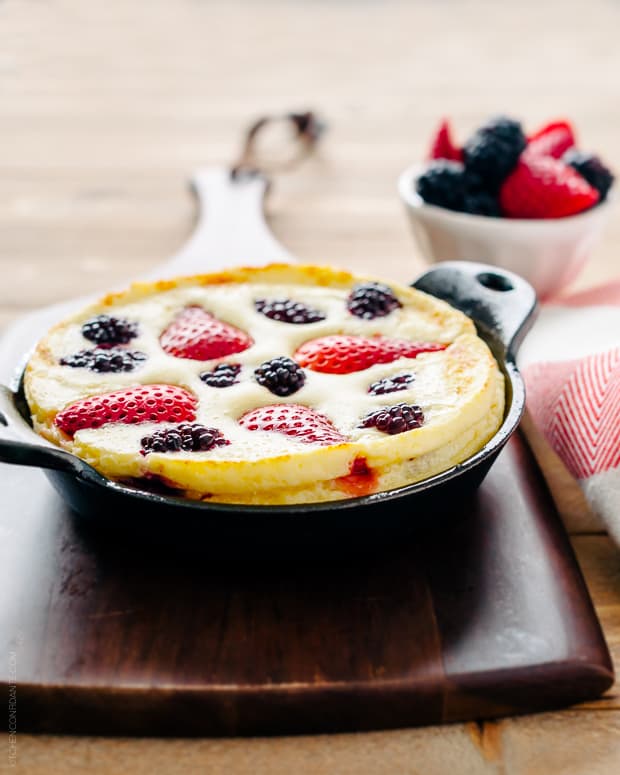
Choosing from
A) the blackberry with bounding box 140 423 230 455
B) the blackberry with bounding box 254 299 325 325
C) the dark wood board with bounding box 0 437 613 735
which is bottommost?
the dark wood board with bounding box 0 437 613 735

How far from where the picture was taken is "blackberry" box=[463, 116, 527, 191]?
1.99m

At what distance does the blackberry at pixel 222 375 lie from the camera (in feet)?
4.53

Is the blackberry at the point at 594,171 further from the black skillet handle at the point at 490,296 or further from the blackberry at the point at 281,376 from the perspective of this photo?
the blackberry at the point at 281,376

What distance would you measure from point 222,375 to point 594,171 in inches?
41.5

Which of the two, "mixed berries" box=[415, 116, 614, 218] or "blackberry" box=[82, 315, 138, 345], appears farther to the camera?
"mixed berries" box=[415, 116, 614, 218]

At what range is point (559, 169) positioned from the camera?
6.70ft

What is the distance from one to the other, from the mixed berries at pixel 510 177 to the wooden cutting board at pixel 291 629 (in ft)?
2.70

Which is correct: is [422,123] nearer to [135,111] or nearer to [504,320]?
[135,111]

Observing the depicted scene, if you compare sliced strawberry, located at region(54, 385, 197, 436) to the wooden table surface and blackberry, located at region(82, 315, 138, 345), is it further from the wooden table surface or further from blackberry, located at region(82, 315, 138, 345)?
the wooden table surface

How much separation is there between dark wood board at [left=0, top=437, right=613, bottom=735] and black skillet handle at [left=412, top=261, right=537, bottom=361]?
300mm

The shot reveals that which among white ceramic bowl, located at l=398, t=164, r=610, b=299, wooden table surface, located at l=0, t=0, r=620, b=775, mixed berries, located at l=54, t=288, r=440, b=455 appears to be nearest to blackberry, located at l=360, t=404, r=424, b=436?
mixed berries, located at l=54, t=288, r=440, b=455

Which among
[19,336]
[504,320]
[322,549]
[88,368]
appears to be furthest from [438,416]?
[19,336]

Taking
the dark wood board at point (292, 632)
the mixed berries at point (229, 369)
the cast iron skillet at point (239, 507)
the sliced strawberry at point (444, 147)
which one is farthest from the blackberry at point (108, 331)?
the sliced strawberry at point (444, 147)

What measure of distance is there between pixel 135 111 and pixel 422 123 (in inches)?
36.9
